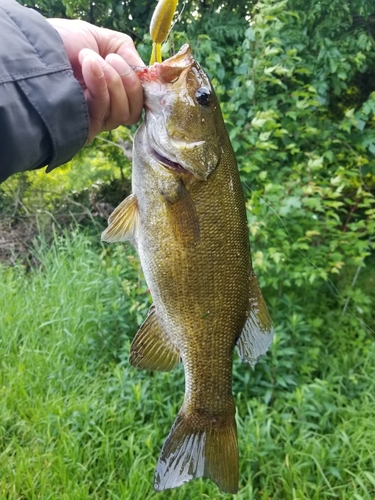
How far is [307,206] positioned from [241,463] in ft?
5.48

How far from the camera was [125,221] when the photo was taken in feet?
4.48

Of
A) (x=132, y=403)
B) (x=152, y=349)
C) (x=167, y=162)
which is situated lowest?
(x=132, y=403)

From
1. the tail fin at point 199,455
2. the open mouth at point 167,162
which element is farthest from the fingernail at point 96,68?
the tail fin at point 199,455

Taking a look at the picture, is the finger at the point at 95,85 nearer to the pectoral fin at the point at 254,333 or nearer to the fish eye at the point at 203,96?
the fish eye at the point at 203,96

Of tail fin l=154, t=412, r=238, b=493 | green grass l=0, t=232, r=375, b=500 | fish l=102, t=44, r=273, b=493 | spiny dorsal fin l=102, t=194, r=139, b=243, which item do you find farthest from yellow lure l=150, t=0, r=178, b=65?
green grass l=0, t=232, r=375, b=500

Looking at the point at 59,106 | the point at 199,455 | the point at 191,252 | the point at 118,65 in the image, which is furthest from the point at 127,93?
the point at 199,455

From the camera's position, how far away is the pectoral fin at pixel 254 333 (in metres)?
1.44

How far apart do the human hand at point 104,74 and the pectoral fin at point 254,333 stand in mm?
631

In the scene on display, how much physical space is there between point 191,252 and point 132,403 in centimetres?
185

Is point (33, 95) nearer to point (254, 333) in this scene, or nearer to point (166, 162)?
point (166, 162)

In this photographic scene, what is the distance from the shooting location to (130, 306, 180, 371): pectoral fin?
1.41 m

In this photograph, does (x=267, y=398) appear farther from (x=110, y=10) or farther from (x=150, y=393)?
(x=110, y=10)

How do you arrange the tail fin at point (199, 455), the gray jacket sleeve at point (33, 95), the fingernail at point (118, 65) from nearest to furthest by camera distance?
the gray jacket sleeve at point (33, 95) < the fingernail at point (118, 65) < the tail fin at point (199, 455)

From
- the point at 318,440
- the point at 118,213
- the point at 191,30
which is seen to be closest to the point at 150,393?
the point at 318,440
